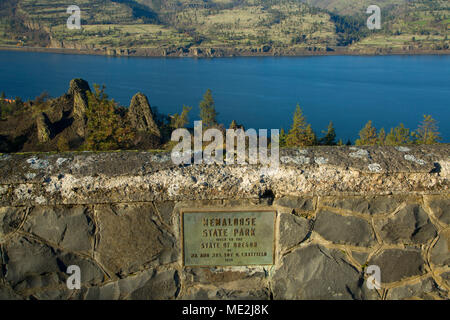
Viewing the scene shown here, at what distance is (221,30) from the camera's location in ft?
443

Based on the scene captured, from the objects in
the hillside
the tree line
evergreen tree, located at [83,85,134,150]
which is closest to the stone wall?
the tree line

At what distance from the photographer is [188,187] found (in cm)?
205

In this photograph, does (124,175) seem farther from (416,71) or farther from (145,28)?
(145,28)

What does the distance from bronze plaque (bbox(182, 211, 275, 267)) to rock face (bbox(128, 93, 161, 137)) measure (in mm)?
24830

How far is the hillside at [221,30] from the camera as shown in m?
105

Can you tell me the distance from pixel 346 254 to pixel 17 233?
201 centimetres

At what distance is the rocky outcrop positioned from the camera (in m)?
27.3

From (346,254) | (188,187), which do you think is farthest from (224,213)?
(346,254)

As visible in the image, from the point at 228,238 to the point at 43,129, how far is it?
2940 centimetres

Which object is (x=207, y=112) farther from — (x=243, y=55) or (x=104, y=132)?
(x=243, y=55)

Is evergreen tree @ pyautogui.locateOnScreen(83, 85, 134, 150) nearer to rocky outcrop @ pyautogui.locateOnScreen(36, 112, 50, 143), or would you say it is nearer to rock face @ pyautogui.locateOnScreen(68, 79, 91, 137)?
rock face @ pyautogui.locateOnScreen(68, 79, 91, 137)

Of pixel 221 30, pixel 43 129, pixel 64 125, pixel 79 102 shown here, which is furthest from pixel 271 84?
pixel 221 30

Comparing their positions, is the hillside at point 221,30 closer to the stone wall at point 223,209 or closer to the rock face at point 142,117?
the rock face at point 142,117
